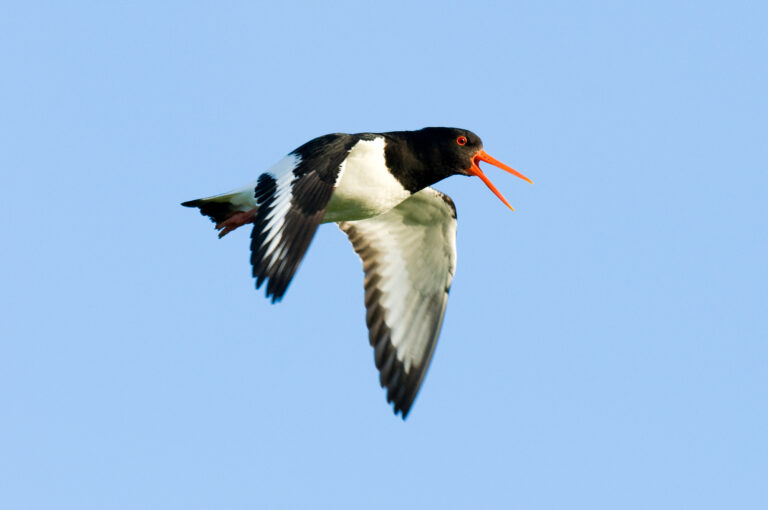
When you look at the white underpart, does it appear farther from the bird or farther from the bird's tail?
the bird's tail

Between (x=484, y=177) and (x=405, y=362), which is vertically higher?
(x=484, y=177)

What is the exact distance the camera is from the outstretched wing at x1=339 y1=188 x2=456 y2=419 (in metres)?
10.9

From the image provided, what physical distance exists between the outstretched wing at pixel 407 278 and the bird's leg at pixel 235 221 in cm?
144

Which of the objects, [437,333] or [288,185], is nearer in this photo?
[288,185]

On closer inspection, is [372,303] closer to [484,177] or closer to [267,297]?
[484,177]

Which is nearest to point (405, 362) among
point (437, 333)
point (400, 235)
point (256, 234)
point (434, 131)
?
point (437, 333)

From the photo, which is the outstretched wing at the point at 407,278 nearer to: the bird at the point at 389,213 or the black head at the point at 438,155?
the bird at the point at 389,213

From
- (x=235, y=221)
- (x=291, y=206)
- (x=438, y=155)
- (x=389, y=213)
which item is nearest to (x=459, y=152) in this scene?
(x=438, y=155)

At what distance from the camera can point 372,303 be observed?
11281 mm

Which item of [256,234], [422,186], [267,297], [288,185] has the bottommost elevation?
[267,297]

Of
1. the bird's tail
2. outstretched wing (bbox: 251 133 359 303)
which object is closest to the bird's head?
outstretched wing (bbox: 251 133 359 303)

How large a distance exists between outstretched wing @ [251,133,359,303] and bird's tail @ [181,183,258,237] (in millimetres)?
928

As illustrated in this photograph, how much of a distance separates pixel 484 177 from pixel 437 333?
1688 mm

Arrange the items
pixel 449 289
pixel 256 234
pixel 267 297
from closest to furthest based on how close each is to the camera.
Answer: pixel 267 297 < pixel 256 234 < pixel 449 289
